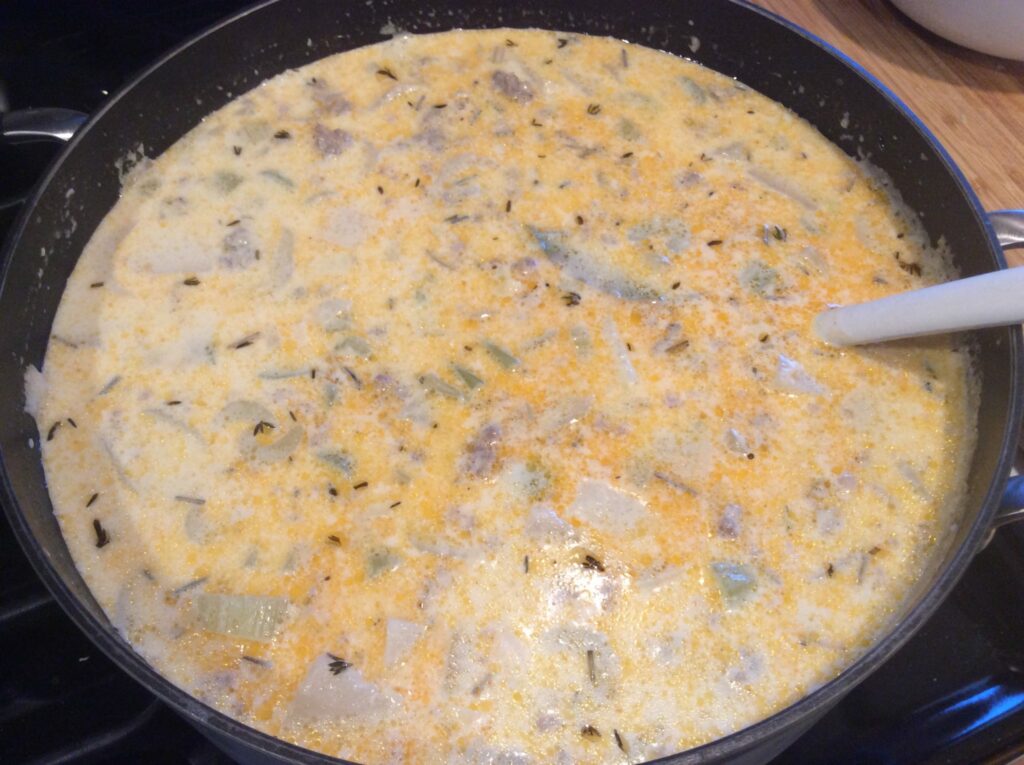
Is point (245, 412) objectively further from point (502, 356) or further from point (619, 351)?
point (619, 351)

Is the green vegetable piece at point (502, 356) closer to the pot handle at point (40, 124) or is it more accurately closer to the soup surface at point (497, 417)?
the soup surface at point (497, 417)

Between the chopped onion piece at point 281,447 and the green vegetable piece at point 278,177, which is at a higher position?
the green vegetable piece at point 278,177

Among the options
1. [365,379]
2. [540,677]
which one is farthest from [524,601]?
[365,379]

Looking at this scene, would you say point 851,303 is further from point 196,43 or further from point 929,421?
point 196,43

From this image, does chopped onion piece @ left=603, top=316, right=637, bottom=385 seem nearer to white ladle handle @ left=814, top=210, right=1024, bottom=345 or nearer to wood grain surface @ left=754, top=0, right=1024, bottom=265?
white ladle handle @ left=814, top=210, right=1024, bottom=345

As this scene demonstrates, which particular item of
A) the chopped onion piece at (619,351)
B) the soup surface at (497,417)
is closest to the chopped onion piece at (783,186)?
the soup surface at (497,417)

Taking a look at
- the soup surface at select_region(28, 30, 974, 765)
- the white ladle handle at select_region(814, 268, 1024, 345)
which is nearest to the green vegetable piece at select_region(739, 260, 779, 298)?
the soup surface at select_region(28, 30, 974, 765)

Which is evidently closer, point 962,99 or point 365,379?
point 365,379

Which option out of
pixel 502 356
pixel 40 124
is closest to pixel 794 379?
pixel 502 356
